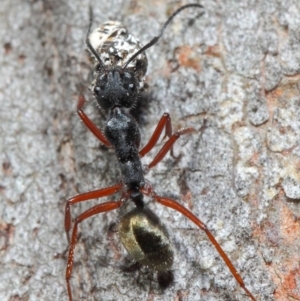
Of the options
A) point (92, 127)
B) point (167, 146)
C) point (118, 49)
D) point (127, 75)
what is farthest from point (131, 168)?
point (118, 49)

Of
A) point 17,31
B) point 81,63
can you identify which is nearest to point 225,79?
point 81,63

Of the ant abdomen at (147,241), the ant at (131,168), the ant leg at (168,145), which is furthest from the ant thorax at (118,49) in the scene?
the ant abdomen at (147,241)

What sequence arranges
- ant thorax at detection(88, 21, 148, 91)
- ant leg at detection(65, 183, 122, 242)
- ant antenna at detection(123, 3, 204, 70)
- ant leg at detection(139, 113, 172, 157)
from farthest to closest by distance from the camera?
1. ant thorax at detection(88, 21, 148, 91)
2. ant antenna at detection(123, 3, 204, 70)
3. ant leg at detection(139, 113, 172, 157)
4. ant leg at detection(65, 183, 122, 242)

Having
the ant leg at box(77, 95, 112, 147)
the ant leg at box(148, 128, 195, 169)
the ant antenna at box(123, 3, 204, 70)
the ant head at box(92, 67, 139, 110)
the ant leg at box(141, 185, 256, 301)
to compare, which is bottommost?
the ant leg at box(141, 185, 256, 301)

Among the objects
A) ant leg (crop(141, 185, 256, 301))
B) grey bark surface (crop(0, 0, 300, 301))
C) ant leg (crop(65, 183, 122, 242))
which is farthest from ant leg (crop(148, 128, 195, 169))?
ant leg (crop(65, 183, 122, 242))

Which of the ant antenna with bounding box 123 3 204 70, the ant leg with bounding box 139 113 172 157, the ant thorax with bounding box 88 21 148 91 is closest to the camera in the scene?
the ant leg with bounding box 139 113 172 157

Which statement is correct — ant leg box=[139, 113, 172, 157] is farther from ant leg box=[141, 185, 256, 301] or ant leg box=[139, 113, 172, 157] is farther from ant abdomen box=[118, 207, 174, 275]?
ant abdomen box=[118, 207, 174, 275]

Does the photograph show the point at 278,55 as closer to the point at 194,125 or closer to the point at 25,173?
the point at 194,125
